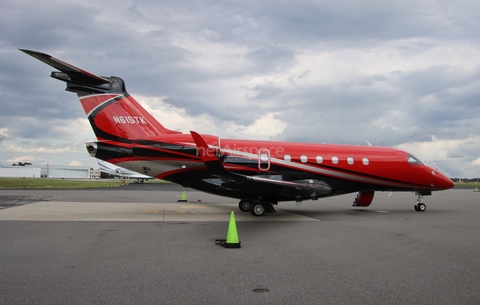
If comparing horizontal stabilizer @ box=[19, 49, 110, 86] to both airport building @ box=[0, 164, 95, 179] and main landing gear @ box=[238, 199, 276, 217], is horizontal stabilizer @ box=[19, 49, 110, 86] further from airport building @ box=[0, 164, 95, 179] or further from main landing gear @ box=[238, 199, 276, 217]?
airport building @ box=[0, 164, 95, 179]

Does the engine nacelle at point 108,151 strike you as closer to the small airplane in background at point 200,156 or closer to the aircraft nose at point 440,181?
the small airplane in background at point 200,156

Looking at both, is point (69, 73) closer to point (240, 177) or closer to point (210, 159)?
point (210, 159)

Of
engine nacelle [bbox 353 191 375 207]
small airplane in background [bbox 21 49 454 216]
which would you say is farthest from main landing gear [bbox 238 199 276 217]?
engine nacelle [bbox 353 191 375 207]

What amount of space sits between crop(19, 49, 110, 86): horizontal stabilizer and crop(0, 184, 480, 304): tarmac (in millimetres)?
5474

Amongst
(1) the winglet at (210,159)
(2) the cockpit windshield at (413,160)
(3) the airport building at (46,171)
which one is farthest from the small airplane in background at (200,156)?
(3) the airport building at (46,171)

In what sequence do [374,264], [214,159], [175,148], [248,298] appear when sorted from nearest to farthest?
[248,298] < [374,264] < [214,159] < [175,148]

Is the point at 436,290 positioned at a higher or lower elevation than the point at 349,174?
lower

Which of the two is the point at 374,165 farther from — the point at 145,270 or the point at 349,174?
the point at 145,270

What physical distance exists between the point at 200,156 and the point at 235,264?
8.61 m

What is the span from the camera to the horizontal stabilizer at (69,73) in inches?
496

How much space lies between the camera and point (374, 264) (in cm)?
738

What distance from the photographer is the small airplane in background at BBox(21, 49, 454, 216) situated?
1550cm

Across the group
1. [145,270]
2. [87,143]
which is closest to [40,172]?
[87,143]

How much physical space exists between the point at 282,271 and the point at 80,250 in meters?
4.52
